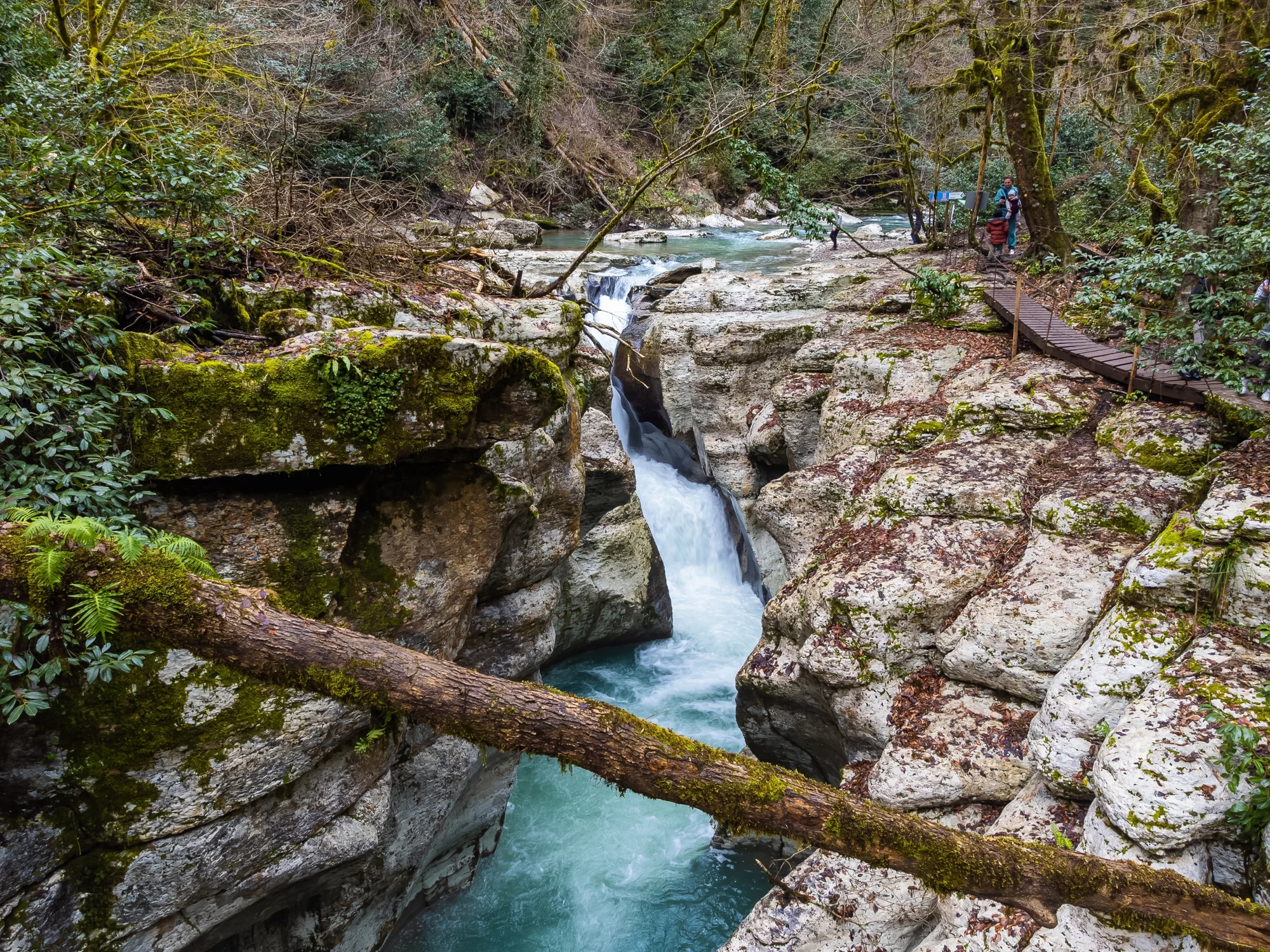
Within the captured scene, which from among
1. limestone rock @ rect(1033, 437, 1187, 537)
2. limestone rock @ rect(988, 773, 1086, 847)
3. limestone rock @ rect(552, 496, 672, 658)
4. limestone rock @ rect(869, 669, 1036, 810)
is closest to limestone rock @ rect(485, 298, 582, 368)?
limestone rock @ rect(552, 496, 672, 658)

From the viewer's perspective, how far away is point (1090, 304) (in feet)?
29.8

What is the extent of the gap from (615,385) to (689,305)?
1989mm

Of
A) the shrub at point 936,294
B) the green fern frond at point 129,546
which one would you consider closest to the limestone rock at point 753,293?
the shrub at point 936,294

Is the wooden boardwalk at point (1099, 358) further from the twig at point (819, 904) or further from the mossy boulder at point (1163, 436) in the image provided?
the twig at point (819, 904)

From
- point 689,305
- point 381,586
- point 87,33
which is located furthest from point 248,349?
point 689,305

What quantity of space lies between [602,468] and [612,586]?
76.2 inches

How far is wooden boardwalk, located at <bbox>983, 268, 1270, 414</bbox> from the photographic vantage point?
6465 millimetres

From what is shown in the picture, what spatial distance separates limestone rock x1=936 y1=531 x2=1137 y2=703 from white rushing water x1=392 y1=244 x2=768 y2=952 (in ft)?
11.7

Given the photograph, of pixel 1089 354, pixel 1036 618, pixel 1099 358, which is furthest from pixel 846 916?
pixel 1089 354

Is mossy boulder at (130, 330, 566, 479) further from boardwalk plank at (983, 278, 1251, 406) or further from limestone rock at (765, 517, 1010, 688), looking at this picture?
boardwalk plank at (983, 278, 1251, 406)

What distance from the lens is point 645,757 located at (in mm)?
3100

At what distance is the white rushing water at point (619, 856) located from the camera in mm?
6688

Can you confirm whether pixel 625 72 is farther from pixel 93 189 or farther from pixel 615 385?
pixel 93 189

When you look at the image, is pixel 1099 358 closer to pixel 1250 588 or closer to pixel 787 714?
pixel 1250 588
